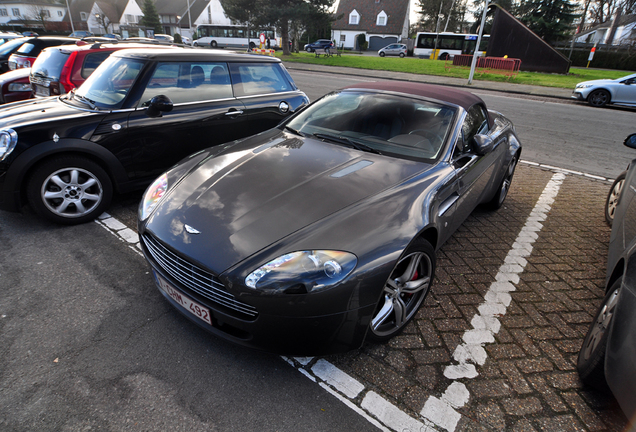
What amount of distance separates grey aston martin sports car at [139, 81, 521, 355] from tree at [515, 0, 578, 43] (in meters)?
40.0

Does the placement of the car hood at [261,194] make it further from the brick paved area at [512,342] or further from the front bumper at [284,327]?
the brick paved area at [512,342]

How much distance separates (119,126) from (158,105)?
1.52 ft

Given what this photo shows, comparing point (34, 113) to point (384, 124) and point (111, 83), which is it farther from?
point (384, 124)

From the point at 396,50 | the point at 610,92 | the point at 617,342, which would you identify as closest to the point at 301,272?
the point at 617,342

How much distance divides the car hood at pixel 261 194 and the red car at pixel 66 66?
390 cm

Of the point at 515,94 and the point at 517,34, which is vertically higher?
the point at 517,34

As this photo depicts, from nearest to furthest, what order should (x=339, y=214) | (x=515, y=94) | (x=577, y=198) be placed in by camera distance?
(x=339, y=214)
(x=577, y=198)
(x=515, y=94)

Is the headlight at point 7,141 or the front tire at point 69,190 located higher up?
the headlight at point 7,141

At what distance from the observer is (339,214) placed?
235 centimetres

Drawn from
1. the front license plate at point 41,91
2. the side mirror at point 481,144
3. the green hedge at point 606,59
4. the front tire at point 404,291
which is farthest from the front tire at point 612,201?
the green hedge at point 606,59

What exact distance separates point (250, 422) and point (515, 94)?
18.6m

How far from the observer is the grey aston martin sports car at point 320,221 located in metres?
2.05

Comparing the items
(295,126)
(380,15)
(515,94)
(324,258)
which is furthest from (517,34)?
(380,15)

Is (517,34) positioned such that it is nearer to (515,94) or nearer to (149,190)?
(515,94)
